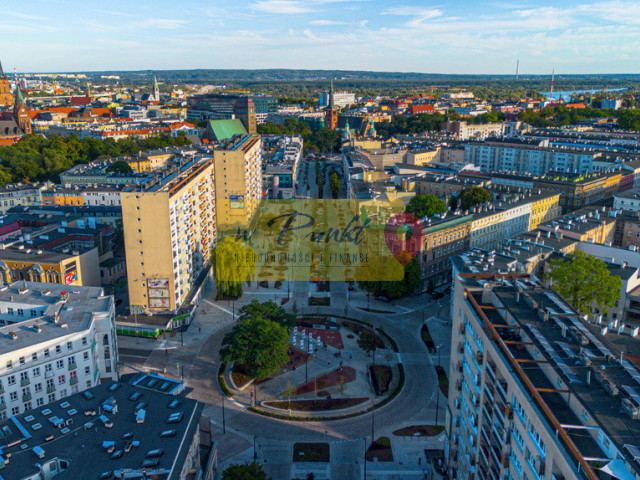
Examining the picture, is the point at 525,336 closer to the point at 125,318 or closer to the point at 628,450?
the point at 628,450

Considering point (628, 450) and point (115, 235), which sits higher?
point (628, 450)

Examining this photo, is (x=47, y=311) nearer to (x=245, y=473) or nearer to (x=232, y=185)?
(x=245, y=473)

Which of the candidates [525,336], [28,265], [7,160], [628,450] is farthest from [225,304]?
[7,160]

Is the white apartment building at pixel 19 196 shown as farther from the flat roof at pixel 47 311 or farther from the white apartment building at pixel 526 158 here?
the white apartment building at pixel 526 158

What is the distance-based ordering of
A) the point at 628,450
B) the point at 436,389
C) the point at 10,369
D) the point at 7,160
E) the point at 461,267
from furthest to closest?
the point at 7,160 < the point at 461,267 < the point at 436,389 < the point at 10,369 < the point at 628,450

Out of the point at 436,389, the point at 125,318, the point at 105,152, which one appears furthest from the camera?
the point at 105,152
